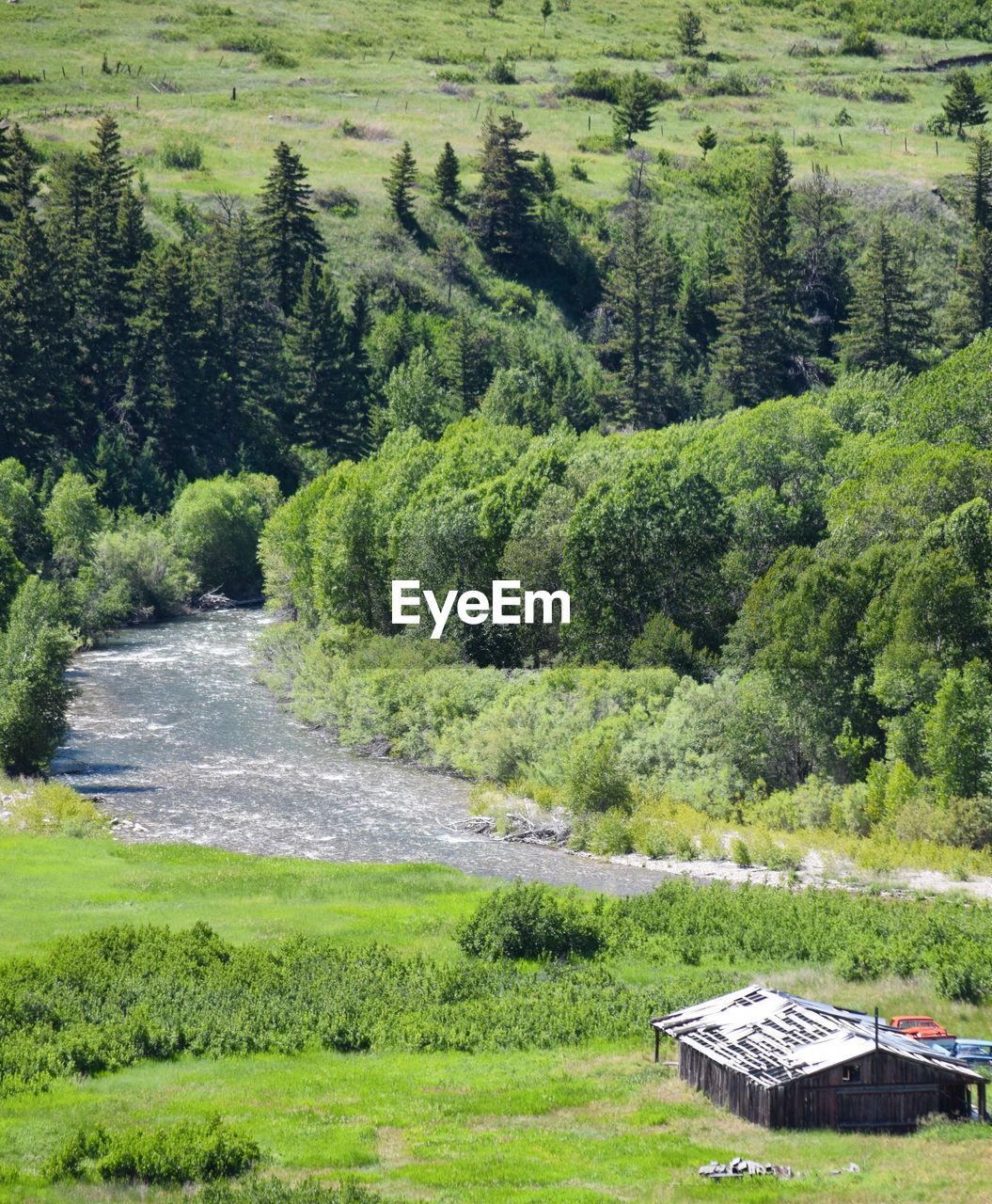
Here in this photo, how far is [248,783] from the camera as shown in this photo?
71.9 metres

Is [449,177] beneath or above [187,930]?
above

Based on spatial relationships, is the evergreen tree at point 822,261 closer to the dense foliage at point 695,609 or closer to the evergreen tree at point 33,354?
the dense foliage at point 695,609

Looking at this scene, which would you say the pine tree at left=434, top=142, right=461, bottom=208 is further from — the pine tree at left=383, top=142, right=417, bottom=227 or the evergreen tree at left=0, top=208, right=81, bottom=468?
the evergreen tree at left=0, top=208, right=81, bottom=468

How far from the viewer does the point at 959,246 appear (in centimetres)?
16688

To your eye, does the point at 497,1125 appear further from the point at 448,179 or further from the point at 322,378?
the point at 448,179

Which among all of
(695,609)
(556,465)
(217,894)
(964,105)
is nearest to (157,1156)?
(217,894)

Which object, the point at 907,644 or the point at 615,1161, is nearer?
the point at 615,1161

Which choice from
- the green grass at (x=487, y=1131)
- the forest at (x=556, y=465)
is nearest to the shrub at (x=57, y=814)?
the forest at (x=556, y=465)

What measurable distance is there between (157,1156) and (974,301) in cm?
12225

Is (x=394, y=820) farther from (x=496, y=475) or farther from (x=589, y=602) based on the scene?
(x=496, y=475)

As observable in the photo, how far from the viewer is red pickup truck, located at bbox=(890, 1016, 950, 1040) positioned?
120 ft

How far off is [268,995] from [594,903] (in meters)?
13.6

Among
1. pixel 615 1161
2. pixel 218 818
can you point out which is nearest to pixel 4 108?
pixel 218 818

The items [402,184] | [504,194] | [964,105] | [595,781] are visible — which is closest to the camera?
[595,781]
